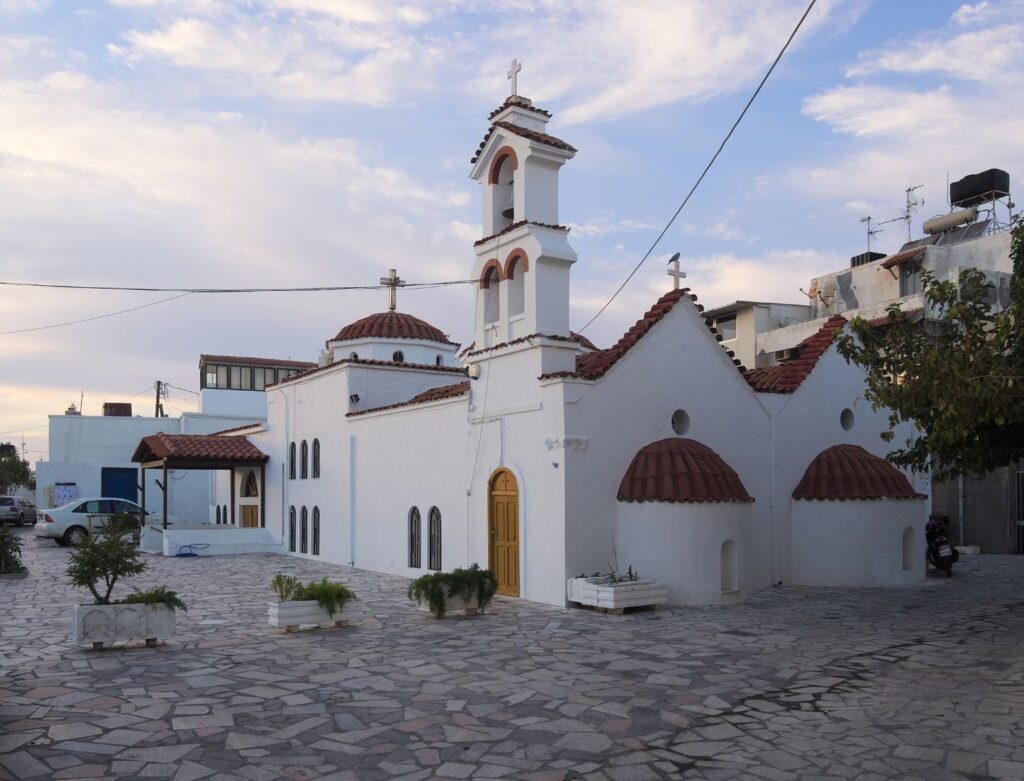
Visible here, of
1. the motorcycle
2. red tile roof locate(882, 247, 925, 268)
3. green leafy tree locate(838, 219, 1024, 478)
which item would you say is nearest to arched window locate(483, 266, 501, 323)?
green leafy tree locate(838, 219, 1024, 478)

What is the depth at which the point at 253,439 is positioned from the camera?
88.1ft

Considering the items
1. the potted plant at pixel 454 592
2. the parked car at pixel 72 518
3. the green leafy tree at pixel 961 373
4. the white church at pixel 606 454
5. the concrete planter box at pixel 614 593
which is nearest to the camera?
the green leafy tree at pixel 961 373

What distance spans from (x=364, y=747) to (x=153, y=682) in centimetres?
299

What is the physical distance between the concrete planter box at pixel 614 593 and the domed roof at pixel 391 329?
45.9 feet

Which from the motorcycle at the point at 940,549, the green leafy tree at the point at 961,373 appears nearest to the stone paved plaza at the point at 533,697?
the green leafy tree at the point at 961,373

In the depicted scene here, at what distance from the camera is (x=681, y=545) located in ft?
43.9

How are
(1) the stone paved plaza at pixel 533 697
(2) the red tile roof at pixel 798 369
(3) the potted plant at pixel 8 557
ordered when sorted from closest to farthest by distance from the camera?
(1) the stone paved plaza at pixel 533 697, (2) the red tile roof at pixel 798 369, (3) the potted plant at pixel 8 557

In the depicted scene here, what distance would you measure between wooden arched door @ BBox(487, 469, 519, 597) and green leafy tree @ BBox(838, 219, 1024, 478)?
5.94 meters

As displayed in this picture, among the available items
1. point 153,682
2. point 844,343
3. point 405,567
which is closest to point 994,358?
point 844,343

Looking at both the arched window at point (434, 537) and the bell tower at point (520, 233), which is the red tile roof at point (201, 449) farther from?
the bell tower at point (520, 233)

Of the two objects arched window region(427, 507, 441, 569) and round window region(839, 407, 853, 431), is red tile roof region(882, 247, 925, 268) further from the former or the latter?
arched window region(427, 507, 441, 569)

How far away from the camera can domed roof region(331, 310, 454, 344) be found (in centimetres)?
2577

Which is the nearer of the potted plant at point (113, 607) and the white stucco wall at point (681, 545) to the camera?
the potted plant at point (113, 607)

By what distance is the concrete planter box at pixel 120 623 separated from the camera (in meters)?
9.83
